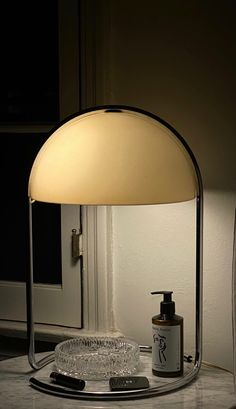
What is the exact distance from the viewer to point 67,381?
1.37m

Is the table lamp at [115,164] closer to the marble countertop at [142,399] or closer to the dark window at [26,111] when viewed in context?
the marble countertop at [142,399]

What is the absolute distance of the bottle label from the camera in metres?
1.40

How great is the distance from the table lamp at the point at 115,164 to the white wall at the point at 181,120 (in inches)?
6.8

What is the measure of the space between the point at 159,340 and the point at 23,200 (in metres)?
0.55

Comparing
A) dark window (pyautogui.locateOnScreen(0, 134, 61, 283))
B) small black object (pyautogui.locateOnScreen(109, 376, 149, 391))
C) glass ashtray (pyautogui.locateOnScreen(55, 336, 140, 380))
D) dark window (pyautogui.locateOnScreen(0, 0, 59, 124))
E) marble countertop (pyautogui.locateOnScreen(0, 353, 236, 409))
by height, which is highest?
dark window (pyautogui.locateOnScreen(0, 0, 59, 124))

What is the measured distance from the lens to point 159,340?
4.64 feet

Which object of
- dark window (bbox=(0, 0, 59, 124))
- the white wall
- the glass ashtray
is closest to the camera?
the glass ashtray

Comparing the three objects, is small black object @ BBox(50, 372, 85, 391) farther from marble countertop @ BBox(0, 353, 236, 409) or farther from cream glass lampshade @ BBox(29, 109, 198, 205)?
cream glass lampshade @ BBox(29, 109, 198, 205)

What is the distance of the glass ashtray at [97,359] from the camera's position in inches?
55.2

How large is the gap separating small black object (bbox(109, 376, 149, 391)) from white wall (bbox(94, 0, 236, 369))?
0.89ft

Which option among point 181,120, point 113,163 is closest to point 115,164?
point 113,163

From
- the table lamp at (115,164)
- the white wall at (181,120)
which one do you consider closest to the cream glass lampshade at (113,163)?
the table lamp at (115,164)

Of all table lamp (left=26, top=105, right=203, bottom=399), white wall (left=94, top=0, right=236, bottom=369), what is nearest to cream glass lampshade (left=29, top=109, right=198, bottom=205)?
table lamp (left=26, top=105, right=203, bottom=399)

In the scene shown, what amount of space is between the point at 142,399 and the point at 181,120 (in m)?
0.58
